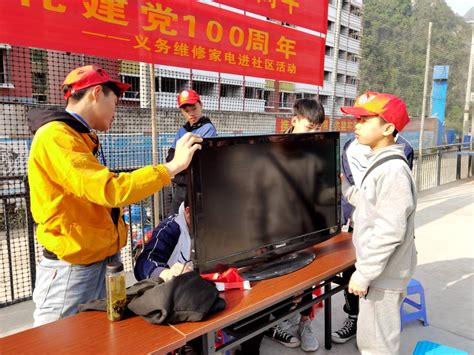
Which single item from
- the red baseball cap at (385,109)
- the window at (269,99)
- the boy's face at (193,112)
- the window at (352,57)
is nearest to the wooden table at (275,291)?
the red baseball cap at (385,109)

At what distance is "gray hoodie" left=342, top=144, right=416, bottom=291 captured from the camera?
5.42 feet

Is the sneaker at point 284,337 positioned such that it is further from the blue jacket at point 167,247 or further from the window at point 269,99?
the window at point 269,99

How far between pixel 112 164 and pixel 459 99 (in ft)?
40.4

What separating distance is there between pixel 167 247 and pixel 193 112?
182cm

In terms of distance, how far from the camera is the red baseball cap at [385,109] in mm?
1786

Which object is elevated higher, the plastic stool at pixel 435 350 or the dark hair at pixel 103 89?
Result: the dark hair at pixel 103 89

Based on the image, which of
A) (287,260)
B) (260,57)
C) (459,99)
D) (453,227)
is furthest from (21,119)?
(459,99)

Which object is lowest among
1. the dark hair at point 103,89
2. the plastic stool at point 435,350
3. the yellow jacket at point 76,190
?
the plastic stool at point 435,350

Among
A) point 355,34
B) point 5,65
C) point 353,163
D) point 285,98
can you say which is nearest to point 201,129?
point 353,163

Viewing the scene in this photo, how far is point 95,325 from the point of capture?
4.22ft

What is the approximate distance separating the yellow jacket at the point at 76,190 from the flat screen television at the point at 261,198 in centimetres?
23

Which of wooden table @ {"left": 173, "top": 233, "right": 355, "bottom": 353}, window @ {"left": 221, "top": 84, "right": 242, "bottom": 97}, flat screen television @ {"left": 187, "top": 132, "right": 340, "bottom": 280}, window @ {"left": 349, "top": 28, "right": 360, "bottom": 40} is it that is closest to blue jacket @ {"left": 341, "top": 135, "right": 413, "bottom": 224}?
flat screen television @ {"left": 187, "top": 132, "right": 340, "bottom": 280}

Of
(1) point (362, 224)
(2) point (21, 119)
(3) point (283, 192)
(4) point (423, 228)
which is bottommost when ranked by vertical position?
(4) point (423, 228)

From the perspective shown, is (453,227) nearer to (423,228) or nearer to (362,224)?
(423,228)
